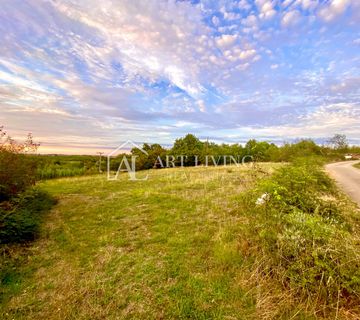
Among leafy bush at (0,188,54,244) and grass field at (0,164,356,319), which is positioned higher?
leafy bush at (0,188,54,244)

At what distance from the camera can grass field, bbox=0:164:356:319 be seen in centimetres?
244

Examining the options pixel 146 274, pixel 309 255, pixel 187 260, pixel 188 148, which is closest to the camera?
pixel 309 255

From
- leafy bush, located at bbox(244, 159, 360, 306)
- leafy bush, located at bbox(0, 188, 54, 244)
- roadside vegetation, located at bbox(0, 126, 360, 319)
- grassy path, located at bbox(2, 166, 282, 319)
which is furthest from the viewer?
leafy bush, located at bbox(0, 188, 54, 244)

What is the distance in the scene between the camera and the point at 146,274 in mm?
3111

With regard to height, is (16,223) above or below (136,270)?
above

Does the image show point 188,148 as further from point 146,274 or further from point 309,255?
point 309,255

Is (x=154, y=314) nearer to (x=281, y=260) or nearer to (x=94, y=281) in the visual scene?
(x=94, y=281)

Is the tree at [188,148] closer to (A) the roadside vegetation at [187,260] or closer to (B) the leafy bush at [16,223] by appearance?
(A) the roadside vegetation at [187,260]

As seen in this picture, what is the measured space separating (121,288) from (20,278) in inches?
64.4

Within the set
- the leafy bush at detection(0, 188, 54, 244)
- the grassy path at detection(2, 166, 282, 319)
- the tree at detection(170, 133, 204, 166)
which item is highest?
the tree at detection(170, 133, 204, 166)

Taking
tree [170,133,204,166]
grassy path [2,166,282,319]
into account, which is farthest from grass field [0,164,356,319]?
tree [170,133,204,166]

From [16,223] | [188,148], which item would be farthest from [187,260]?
[188,148]

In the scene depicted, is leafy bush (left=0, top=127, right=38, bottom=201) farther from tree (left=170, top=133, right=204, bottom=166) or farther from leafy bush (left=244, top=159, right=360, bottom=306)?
tree (left=170, top=133, right=204, bottom=166)

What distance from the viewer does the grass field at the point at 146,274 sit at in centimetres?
244
